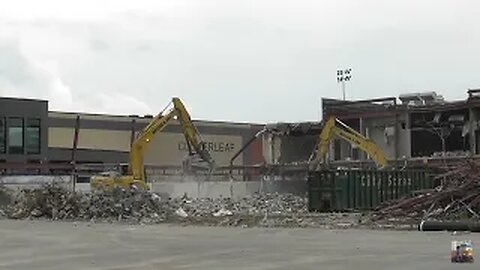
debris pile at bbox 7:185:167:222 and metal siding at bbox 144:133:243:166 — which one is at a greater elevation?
metal siding at bbox 144:133:243:166

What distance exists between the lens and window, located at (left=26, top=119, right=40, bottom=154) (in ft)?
228

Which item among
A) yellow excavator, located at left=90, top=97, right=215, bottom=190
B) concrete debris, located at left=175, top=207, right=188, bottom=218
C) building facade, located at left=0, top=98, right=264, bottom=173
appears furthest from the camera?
building facade, located at left=0, top=98, right=264, bottom=173

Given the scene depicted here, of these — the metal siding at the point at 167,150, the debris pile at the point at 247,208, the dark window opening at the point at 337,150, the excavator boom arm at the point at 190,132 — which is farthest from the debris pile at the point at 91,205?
the metal siding at the point at 167,150

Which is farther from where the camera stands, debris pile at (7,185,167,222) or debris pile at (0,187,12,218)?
debris pile at (0,187,12,218)

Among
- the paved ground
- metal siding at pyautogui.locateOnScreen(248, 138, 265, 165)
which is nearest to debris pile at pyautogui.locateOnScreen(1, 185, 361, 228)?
the paved ground

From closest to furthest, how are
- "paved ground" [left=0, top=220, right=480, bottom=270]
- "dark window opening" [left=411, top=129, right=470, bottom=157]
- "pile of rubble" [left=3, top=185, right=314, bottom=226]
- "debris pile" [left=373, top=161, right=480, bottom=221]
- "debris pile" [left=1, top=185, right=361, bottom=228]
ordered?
"paved ground" [left=0, top=220, right=480, bottom=270] → "debris pile" [left=373, top=161, right=480, bottom=221] → "debris pile" [left=1, top=185, right=361, bottom=228] → "pile of rubble" [left=3, top=185, right=314, bottom=226] → "dark window opening" [left=411, top=129, right=470, bottom=157]

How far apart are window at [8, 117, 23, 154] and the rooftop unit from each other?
102 feet

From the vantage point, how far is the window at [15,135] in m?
67.9

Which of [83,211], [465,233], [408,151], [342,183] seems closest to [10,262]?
[465,233]

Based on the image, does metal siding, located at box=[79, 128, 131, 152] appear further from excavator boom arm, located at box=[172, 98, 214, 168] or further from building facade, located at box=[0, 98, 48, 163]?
excavator boom arm, located at box=[172, 98, 214, 168]

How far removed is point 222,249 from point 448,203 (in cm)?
1078

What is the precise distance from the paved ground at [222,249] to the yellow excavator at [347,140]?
2016 centimetres

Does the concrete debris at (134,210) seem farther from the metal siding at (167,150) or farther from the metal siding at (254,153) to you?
the metal siding at (254,153)

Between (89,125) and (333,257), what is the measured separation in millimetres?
74155
